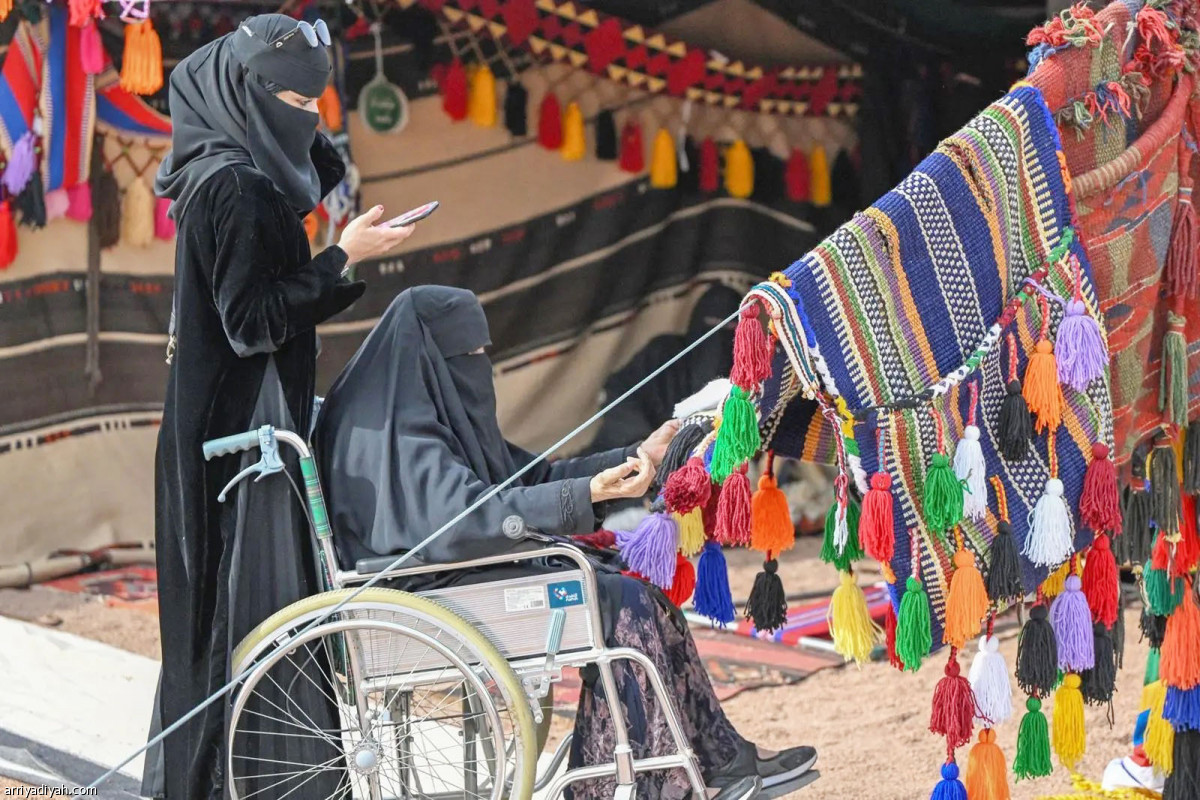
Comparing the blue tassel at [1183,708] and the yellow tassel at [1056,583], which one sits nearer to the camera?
the yellow tassel at [1056,583]

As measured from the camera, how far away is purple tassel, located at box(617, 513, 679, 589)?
10.6 ft

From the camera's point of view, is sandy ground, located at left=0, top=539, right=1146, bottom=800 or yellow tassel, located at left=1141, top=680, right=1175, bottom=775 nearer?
yellow tassel, located at left=1141, top=680, right=1175, bottom=775

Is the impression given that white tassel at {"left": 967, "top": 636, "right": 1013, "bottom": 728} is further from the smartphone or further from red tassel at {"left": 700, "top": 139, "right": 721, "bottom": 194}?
red tassel at {"left": 700, "top": 139, "right": 721, "bottom": 194}

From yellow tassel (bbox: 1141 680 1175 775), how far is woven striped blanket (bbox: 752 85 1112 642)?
66 centimetres

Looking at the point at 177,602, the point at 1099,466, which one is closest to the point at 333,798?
the point at 177,602

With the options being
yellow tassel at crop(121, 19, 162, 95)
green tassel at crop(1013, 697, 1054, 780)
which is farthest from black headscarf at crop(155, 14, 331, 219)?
yellow tassel at crop(121, 19, 162, 95)

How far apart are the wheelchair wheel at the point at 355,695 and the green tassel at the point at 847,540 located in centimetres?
68

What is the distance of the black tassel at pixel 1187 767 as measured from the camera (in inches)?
144

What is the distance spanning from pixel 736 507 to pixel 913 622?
0.42 metres

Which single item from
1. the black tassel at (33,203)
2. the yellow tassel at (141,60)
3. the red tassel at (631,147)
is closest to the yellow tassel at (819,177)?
the red tassel at (631,147)

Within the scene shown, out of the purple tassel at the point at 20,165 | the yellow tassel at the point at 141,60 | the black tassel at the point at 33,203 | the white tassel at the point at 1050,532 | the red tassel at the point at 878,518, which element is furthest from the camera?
the black tassel at the point at 33,203

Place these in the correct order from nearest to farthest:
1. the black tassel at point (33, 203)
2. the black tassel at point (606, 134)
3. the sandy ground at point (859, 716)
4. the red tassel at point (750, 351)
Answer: the red tassel at point (750, 351) < the sandy ground at point (859, 716) < the black tassel at point (33, 203) < the black tassel at point (606, 134)

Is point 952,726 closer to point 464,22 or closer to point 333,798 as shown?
point 333,798

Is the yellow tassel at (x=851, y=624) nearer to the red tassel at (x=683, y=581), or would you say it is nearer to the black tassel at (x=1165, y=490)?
the red tassel at (x=683, y=581)
